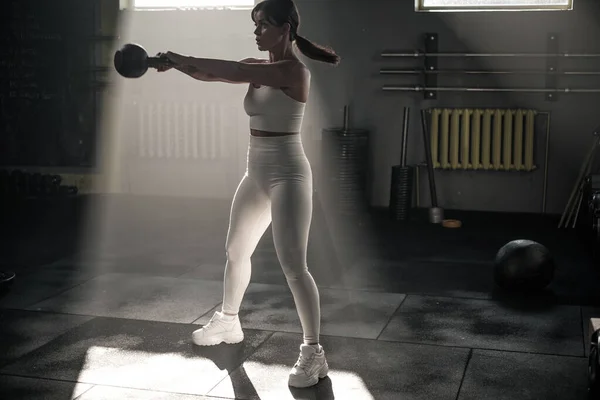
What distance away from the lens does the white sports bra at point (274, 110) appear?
2.91 metres

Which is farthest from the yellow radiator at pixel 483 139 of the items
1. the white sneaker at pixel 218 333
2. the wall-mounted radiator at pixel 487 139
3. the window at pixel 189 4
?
the white sneaker at pixel 218 333

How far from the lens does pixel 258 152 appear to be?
301 centimetres

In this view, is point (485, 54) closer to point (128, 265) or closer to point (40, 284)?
point (128, 265)

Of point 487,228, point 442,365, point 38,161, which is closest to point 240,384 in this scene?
point 442,365

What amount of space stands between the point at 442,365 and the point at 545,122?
3.96m

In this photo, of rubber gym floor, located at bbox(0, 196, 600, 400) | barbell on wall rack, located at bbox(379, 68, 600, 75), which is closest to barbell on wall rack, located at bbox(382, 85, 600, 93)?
barbell on wall rack, located at bbox(379, 68, 600, 75)

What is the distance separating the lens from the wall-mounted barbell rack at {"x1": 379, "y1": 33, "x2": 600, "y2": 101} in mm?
6535

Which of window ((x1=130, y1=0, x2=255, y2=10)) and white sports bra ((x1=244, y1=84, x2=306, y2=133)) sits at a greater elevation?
window ((x1=130, y1=0, x2=255, y2=10))

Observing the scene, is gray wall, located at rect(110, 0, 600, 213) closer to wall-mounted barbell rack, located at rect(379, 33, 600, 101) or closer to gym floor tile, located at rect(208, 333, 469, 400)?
wall-mounted barbell rack, located at rect(379, 33, 600, 101)

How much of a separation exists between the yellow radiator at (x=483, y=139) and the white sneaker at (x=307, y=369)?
13.3 ft

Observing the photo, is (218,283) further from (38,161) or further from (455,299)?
(38,161)

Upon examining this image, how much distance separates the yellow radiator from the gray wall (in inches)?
5.5

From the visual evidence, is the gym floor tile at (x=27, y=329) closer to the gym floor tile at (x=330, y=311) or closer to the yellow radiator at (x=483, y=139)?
the gym floor tile at (x=330, y=311)

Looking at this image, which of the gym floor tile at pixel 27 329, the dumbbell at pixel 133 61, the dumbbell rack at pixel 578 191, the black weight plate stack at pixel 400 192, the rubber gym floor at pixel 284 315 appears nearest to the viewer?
the dumbbell at pixel 133 61
